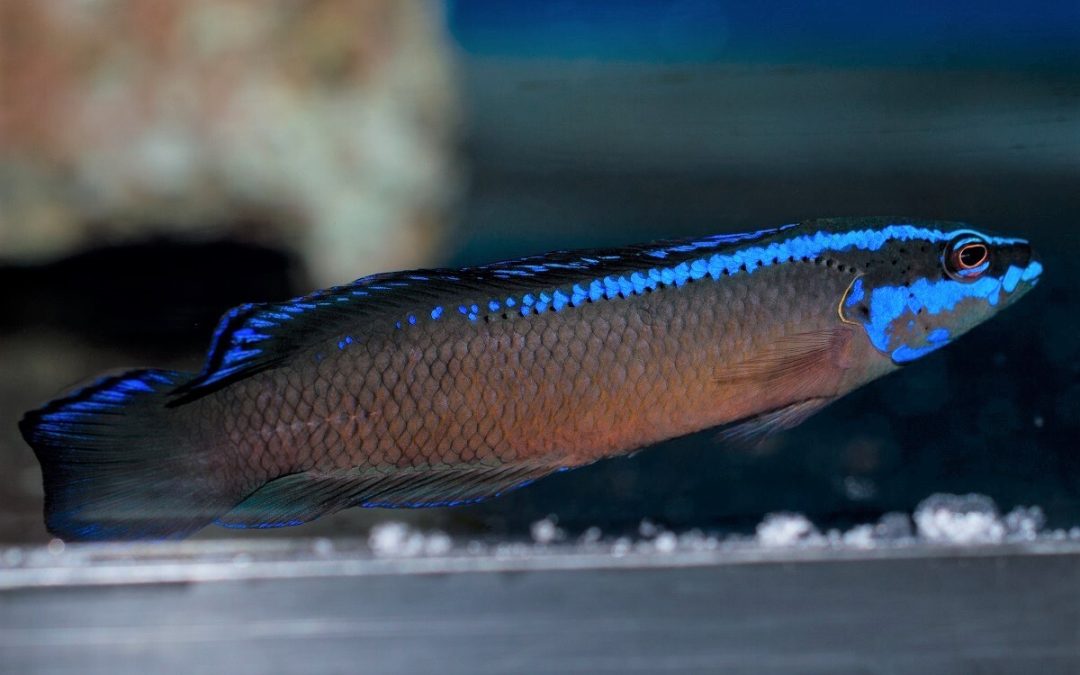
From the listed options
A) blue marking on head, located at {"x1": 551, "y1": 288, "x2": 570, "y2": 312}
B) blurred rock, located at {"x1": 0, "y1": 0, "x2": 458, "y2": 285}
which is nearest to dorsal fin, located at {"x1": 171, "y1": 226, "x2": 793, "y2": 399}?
blue marking on head, located at {"x1": 551, "y1": 288, "x2": 570, "y2": 312}

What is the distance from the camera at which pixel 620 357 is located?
2.95 feet

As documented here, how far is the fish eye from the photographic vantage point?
0.93 metres

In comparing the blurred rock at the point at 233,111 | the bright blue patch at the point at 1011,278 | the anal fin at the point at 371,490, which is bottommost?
the anal fin at the point at 371,490

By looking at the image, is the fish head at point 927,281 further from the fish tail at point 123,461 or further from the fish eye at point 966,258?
the fish tail at point 123,461

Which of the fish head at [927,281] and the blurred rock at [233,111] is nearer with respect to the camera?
the fish head at [927,281]

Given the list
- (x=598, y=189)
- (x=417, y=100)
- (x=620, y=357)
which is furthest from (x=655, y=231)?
(x=417, y=100)

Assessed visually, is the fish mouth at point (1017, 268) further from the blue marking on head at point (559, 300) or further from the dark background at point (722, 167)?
the blue marking on head at point (559, 300)

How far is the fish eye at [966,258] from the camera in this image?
3.05 feet

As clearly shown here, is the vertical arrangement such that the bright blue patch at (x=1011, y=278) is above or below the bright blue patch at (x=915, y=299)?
above

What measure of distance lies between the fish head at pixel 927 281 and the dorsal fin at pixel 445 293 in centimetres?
14

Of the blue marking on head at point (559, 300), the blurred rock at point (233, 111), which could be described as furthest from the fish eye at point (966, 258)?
the blurred rock at point (233, 111)

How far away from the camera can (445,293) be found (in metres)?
0.90

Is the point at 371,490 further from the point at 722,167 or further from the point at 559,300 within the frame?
the point at 722,167

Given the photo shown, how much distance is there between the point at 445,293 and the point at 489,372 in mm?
97
